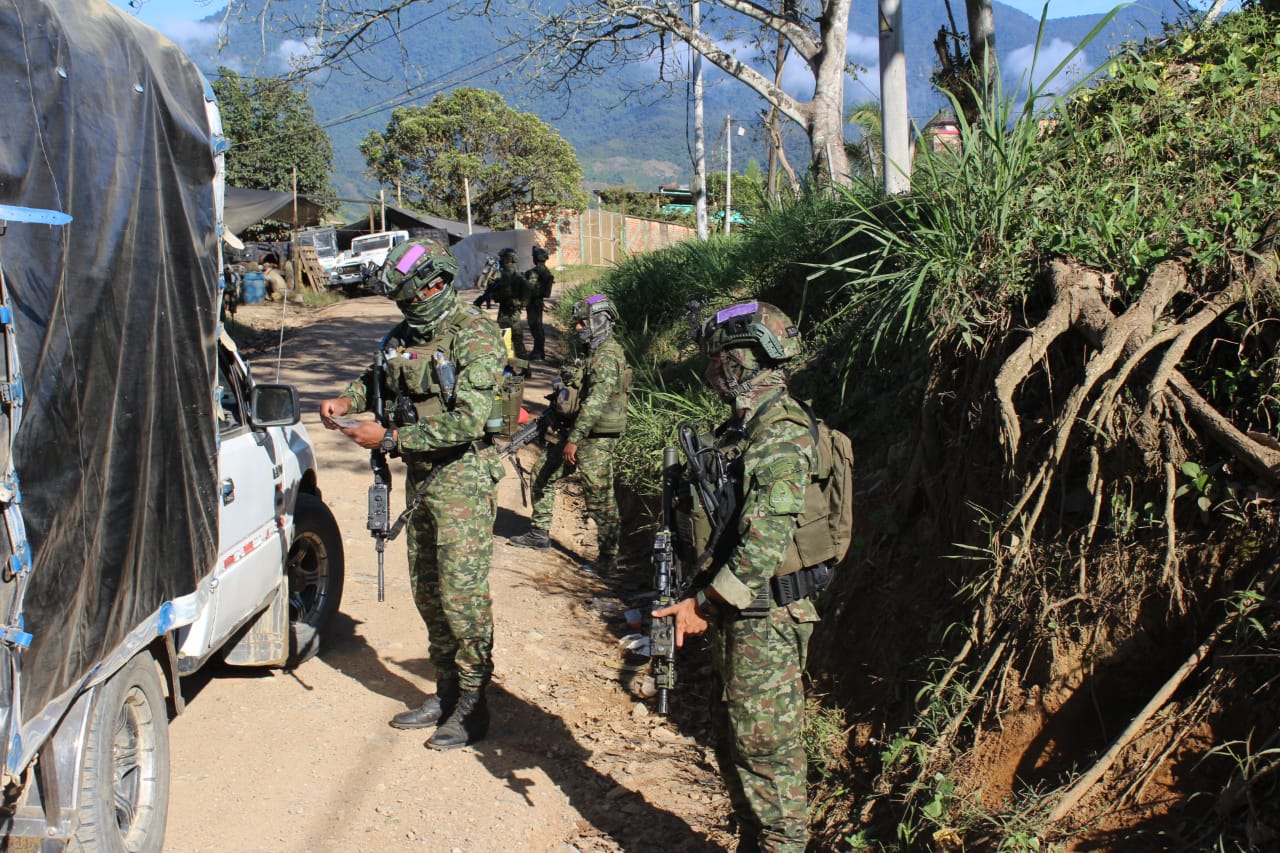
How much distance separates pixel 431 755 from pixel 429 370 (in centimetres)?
163

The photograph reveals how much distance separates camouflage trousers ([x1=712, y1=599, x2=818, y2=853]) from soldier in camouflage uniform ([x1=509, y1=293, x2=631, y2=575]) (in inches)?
153

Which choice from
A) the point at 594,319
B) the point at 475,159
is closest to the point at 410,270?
the point at 594,319

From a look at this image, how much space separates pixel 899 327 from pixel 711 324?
2.28 metres

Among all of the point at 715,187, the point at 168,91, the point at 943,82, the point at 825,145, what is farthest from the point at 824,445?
the point at 715,187

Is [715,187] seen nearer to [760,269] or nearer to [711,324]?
[760,269]

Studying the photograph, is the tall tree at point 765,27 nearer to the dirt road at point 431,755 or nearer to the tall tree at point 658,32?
the tall tree at point 658,32

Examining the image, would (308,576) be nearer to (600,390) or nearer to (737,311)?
(600,390)

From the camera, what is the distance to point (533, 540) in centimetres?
750

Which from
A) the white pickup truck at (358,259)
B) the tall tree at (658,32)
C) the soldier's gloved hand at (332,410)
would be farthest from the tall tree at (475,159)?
the soldier's gloved hand at (332,410)

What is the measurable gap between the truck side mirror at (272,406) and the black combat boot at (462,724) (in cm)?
139

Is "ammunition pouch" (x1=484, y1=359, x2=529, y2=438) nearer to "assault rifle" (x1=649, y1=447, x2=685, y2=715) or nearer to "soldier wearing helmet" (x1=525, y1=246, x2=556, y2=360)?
"assault rifle" (x1=649, y1=447, x2=685, y2=715)

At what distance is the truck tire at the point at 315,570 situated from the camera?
16.2 ft

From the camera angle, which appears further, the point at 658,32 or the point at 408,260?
the point at 658,32

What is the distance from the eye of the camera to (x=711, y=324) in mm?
3299
